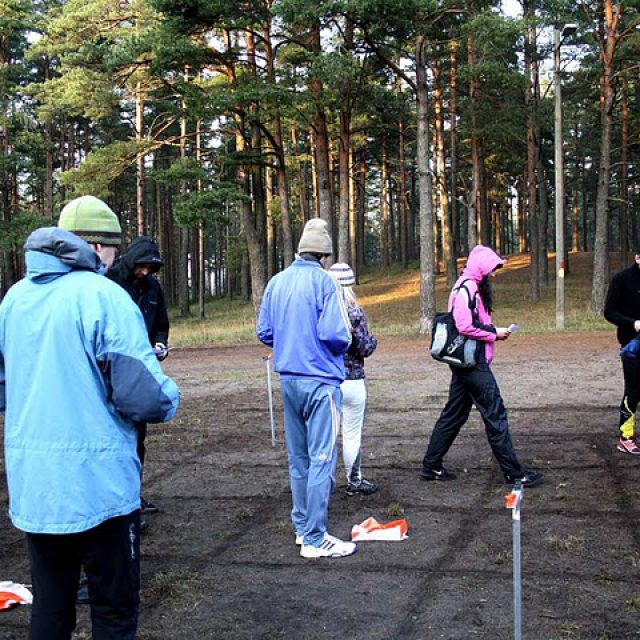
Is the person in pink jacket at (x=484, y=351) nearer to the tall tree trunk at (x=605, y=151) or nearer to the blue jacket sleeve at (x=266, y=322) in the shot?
the blue jacket sleeve at (x=266, y=322)

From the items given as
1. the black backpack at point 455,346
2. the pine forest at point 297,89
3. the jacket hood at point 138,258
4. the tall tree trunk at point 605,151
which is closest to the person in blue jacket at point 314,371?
the jacket hood at point 138,258

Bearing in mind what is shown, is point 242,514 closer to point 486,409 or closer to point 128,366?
point 486,409

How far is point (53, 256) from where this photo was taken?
2.71 metres

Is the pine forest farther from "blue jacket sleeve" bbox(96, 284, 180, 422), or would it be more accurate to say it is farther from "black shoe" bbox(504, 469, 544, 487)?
"blue jacket sleeve" bbox(96, 284, 180, 422)

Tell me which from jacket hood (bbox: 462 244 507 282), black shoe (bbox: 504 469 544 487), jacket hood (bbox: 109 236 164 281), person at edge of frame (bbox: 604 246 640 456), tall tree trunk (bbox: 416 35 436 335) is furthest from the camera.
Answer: tall tree trunk (bbox: 416 35 436 335)

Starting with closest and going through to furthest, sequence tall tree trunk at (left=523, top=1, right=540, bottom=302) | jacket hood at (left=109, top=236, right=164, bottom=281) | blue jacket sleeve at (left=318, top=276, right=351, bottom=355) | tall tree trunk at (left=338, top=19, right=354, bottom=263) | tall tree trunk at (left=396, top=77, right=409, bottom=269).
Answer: blue jacket sleeve at (left=318, top=276, right=351, bottom=355)
jacket hood at (left=109, top=236, right=164, bottom=281)
tall tree trunk at (left=338, top=19, right=354, bottom=263)
tall tree trunk at (left=523, top=1, right=540, bottom=302)
tall tree trunk at (left=396, top=77, right=409, bottom=269)

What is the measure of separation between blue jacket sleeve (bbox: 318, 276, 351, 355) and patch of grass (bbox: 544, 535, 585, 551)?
182cm

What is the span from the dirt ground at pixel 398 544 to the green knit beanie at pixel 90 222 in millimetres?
1990

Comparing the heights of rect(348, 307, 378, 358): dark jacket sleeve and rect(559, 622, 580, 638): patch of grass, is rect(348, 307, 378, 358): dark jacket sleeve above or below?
above

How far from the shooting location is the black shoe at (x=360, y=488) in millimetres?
6340

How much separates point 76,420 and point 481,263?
418 centimetres

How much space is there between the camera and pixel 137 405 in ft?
8.67

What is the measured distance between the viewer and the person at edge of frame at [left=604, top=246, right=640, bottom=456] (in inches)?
281

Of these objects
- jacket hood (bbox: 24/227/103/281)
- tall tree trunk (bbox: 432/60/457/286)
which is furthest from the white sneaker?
tall tree trunk (bbox: 432/60/457/286)
